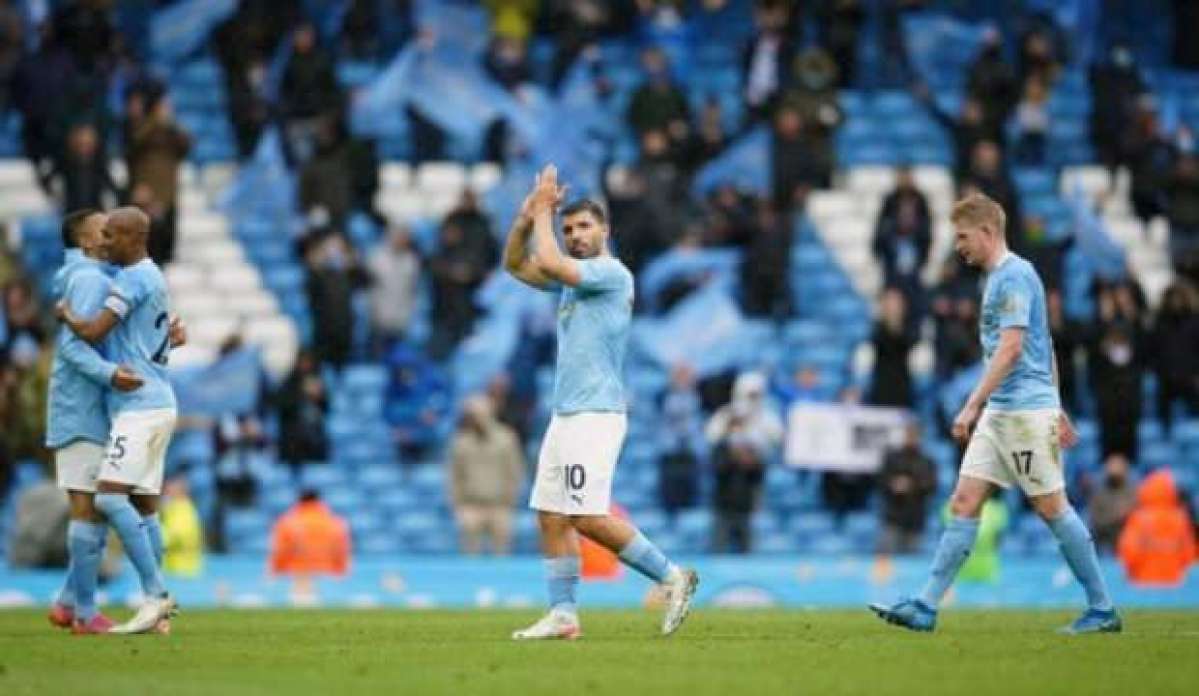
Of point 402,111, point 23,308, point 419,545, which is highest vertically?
point 402,111

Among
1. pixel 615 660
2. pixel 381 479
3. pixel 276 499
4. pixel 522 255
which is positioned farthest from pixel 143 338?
pixel 381 479

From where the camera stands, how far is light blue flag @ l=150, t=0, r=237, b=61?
117 ft

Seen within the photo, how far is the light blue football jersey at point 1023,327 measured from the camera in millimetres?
16281

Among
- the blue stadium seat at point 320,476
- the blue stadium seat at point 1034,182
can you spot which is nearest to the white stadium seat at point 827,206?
the blue stadium seat at point 1034,182

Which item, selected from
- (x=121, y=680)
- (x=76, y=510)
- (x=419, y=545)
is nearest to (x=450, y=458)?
(x=419, y=545)

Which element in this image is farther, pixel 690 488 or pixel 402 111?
pixel 402 111

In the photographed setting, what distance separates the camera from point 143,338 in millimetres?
16875

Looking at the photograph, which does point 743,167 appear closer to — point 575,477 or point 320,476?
point 320,476

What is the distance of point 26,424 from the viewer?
29328mm

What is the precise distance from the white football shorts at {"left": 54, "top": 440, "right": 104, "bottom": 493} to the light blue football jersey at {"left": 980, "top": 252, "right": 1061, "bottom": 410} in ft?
17.7

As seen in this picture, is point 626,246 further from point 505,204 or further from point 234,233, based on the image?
point 234,233

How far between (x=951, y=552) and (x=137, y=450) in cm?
483

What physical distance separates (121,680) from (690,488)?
56.8 ft

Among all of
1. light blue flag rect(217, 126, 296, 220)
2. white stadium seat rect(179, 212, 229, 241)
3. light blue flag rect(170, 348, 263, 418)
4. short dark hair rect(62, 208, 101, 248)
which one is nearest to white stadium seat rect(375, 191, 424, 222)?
light blue flag rect(217, 126, 296, 220)
